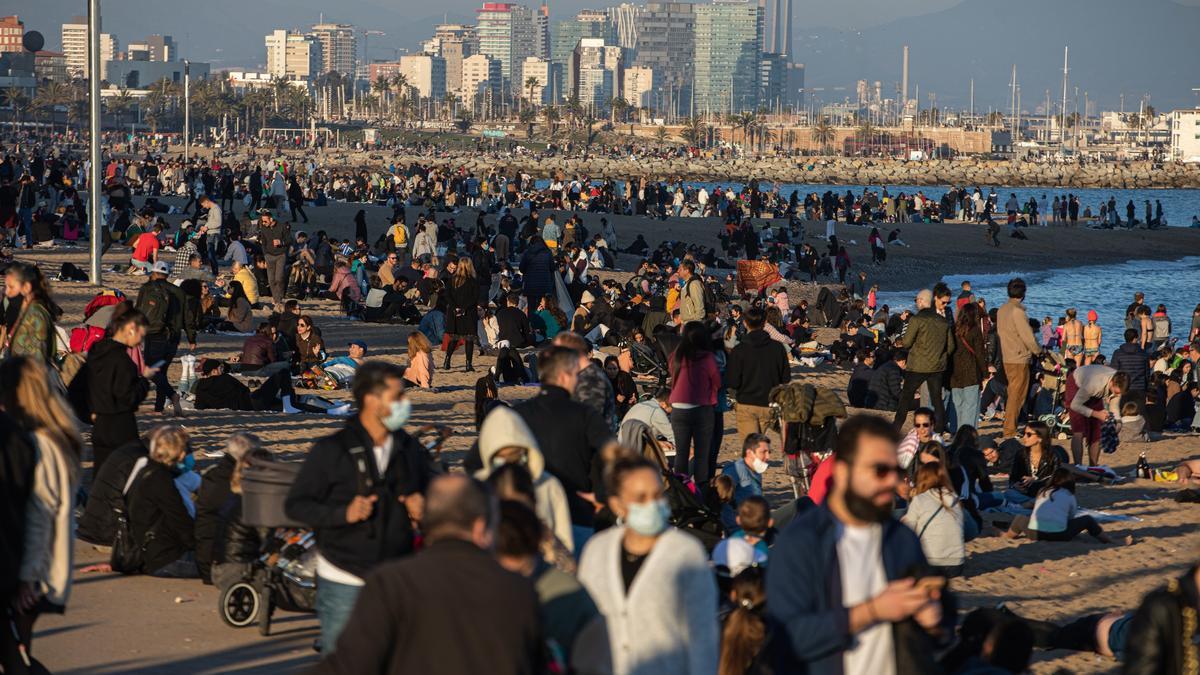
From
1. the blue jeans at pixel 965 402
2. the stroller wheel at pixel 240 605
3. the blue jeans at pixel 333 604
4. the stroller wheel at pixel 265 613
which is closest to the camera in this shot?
the blue jeans at pixel 333 604

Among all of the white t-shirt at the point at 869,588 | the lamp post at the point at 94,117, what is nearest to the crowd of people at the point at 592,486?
the white t-shirt at the point at 869,588

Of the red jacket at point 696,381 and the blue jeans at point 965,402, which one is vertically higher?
the red jacket at point 696,381

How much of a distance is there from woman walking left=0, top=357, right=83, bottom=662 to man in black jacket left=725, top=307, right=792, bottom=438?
7111 millimetres

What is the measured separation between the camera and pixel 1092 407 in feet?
49.2

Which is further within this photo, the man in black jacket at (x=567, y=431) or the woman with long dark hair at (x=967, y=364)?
the woman with long dark hair at (x=967, y=364)

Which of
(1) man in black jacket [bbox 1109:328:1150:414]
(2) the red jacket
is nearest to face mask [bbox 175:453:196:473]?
(2) the red jacket

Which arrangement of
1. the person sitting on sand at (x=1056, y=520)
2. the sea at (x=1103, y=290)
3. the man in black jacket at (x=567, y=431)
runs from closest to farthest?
the man in black jacket at (x=567, y=431), the person sitting on sand at (x=1056, y=520), the sea at (x=1103, y=290)

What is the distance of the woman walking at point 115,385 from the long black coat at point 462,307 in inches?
349

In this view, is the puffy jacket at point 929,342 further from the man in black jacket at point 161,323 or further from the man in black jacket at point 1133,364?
the man in black jacket at point 161,323

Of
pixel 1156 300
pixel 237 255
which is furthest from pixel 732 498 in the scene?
pixel 1156 300

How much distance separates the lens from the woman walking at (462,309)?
18141 mm

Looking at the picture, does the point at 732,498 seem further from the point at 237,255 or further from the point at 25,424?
the point at 237,255

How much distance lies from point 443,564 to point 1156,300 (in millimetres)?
43018

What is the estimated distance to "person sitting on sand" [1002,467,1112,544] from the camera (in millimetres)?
11891
